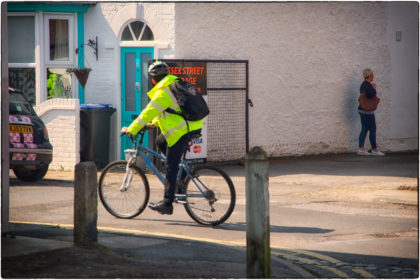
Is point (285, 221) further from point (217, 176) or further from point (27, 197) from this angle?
point (27, 197)

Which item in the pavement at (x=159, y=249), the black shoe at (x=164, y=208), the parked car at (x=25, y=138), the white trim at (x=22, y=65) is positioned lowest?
the pavement at (x=159, y=249)

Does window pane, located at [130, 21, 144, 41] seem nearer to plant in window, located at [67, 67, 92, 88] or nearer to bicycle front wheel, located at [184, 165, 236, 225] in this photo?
plant in window, located at [67, 67, 92, 88]

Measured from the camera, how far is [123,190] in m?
9.66

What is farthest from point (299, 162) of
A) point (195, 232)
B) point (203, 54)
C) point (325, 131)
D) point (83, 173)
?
point (83, 173)

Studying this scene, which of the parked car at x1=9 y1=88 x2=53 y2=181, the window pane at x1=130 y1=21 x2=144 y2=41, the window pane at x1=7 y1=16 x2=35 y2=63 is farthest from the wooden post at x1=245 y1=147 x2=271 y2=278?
the window pane at x1=7 y1=16 x2=35 y2=63

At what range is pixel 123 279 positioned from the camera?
20.2 ft

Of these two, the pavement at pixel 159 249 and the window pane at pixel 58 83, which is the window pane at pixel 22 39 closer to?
the window pane at pixel 58 83

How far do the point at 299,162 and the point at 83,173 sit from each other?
977 cm

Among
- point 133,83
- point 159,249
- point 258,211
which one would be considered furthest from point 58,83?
point 258,211

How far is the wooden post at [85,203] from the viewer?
720 centimetres

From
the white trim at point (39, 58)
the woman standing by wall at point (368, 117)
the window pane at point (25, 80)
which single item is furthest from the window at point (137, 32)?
the woman standing by wall at point (368, 117)

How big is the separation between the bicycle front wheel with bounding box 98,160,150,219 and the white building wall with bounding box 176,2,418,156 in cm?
633

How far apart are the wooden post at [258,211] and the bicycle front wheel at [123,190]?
355 centimetres

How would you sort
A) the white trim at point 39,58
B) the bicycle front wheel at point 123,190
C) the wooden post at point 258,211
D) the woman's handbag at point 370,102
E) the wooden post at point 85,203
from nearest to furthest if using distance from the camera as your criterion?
the wooden post at point 258,211 → the wooden post at point 85,203 → the bicycle front wheel at point 123,190 → the white trim at point 39,58 → the woman's handbag at point 370,102
